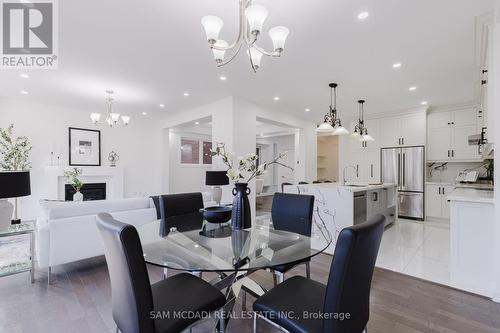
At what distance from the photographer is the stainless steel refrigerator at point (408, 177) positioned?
5.54 metres

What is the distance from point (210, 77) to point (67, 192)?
469 centimetres

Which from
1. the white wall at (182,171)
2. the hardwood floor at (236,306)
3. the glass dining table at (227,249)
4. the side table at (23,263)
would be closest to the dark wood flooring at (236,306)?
the hardwood floor at (236,306)

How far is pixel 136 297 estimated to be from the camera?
3.34 feet

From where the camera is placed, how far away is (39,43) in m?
2.87

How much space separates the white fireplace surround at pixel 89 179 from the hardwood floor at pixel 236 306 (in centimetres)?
350

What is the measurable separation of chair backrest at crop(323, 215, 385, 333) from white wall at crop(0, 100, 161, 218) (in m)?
6.84

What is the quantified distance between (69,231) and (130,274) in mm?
2152

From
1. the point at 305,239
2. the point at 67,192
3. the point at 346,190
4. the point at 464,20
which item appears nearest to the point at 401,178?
the point at 346,190

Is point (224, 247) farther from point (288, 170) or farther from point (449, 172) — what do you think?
point (288, 170)

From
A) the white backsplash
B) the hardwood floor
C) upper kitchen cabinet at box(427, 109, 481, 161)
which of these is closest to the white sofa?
the hardwood floor

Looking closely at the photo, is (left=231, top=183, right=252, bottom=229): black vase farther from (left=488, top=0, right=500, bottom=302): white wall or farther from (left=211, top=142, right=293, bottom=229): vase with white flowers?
(left=488, top=0, right=500, bottom=302): white wall

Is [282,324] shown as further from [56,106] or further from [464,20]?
[56,106]

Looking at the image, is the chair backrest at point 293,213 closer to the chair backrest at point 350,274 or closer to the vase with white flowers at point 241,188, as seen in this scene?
the vase with white flowers at point 241,188

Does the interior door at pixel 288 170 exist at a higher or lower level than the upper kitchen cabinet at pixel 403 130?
lower
